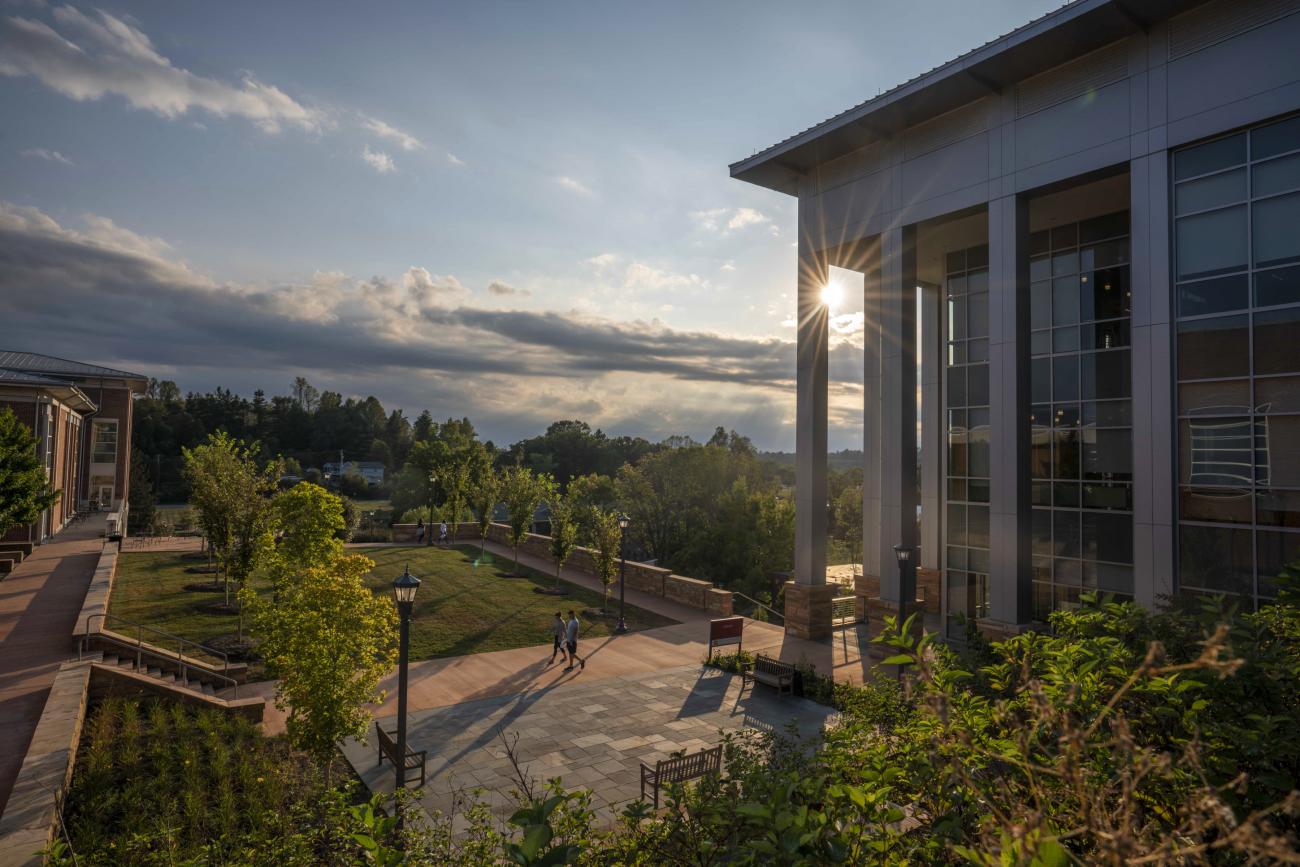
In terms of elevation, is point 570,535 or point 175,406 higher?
point 175,406

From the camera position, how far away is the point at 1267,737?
146 inches

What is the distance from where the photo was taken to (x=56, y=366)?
140 ft

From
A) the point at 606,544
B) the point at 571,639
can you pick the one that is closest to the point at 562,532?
the point at 606,544

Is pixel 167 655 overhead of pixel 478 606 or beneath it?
overhead

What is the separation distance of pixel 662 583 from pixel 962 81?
1886cm

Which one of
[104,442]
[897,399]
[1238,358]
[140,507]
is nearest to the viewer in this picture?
[1238,358]

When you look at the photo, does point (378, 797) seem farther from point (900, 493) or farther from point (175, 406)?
point (175, 406)

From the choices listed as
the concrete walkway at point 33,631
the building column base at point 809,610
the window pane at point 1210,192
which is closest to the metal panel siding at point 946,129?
the window pane at point 1210,192

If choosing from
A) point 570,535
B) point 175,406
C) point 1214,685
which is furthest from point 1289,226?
point 175,406

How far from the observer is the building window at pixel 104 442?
45.4m

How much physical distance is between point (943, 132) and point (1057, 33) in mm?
3705

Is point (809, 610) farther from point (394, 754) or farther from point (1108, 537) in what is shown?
point (394, 754)

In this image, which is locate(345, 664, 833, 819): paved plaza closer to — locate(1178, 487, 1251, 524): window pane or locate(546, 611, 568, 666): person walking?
locate(546, 611, 568, 666): person walking

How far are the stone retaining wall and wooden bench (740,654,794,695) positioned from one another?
7.50 m
